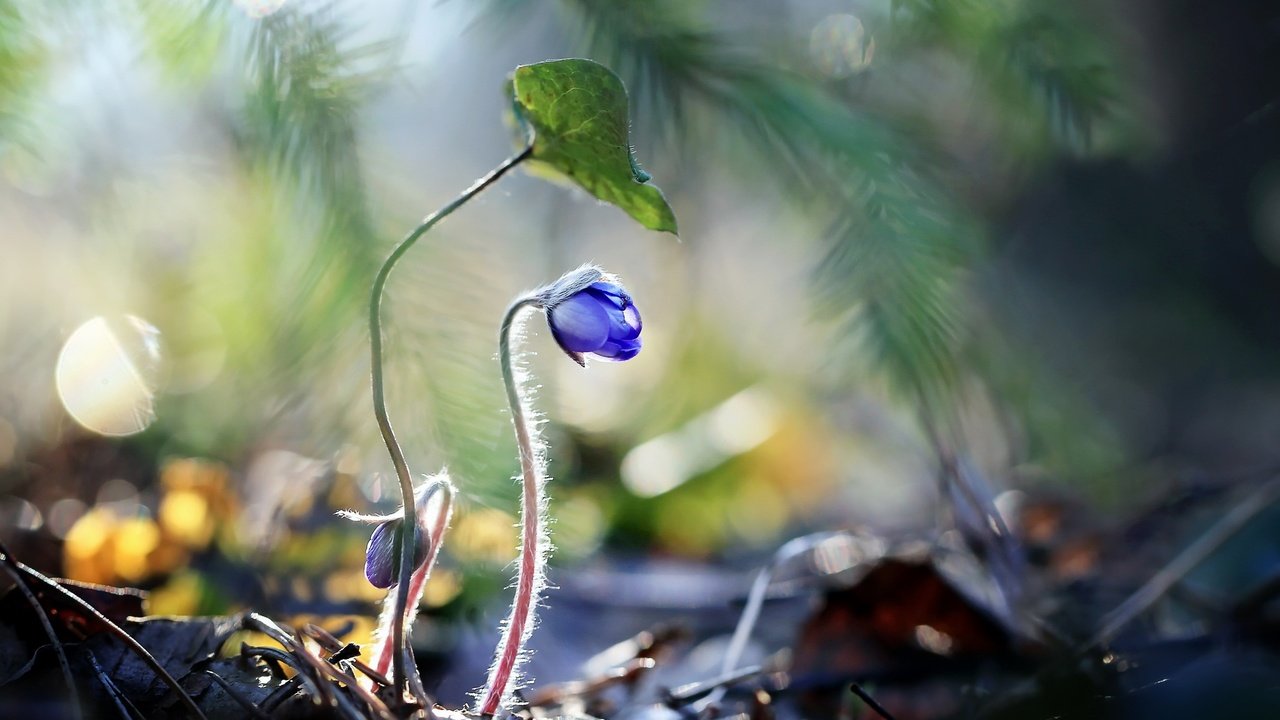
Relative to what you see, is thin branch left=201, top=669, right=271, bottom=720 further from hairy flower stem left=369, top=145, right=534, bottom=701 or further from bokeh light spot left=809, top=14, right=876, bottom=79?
bokeh light spot left=809, top=14, right=876, bottom=79

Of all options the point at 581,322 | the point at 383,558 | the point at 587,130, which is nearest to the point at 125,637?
the point at 383,558

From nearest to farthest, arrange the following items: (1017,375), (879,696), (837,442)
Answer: (879,696), (1017,375), (837,442)

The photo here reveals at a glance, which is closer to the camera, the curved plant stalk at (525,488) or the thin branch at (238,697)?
the thin branch at (238,697)

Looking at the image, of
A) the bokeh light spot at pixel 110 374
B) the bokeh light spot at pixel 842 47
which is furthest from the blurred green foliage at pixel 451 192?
the bokeh light spot at pixel 110 374

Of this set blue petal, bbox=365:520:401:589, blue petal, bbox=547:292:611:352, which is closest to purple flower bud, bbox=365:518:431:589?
blue petal, bbox=365:520:401:589

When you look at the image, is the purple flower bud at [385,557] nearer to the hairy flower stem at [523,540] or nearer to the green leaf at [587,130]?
the hairy flower stem at [523,540]

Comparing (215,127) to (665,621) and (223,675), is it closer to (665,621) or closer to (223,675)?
(223,675)

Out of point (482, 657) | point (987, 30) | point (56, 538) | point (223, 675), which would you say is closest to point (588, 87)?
point (223, 675)
